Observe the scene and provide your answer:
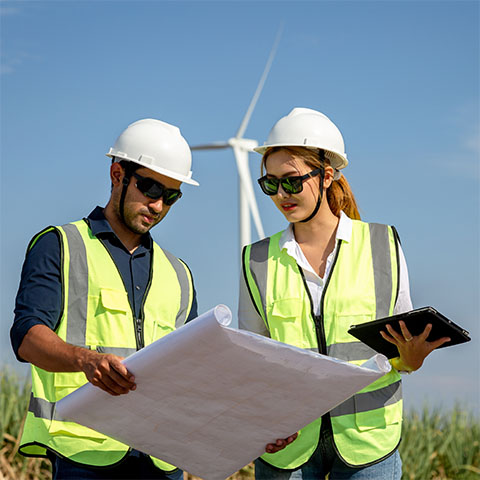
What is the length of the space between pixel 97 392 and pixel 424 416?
962cm

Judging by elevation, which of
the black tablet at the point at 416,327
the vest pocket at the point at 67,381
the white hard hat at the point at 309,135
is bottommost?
the vest pocket at the point at 67,381

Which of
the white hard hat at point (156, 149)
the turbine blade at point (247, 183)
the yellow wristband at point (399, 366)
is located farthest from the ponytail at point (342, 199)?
the turbine blade at point (247, 183)

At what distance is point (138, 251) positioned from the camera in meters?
4.63

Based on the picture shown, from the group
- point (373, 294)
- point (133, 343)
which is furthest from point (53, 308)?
point (373, 294)

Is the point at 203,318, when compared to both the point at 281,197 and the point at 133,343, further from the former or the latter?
the point at 281,197

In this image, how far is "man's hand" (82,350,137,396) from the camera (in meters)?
3.57

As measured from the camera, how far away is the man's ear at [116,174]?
4.72 meters

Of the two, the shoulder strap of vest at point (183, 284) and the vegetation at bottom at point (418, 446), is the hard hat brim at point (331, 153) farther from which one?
the vegetation at bottom at point (418, 446)

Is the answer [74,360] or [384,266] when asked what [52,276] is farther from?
[384,266]

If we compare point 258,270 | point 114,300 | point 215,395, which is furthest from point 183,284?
point 215,395

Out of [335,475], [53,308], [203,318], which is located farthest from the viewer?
[335,475]

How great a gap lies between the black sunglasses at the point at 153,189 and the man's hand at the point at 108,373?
3.97ft

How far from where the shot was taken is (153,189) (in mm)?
4617

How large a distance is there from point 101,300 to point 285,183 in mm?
1215
